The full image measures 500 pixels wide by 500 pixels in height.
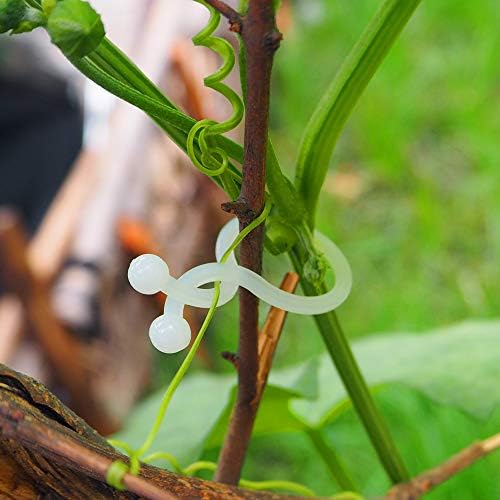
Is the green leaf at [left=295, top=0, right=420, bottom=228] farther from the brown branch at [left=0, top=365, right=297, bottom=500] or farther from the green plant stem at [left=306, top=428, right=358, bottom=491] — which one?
the green plant stem at [left=306, top=428, right=358, bottom=491]

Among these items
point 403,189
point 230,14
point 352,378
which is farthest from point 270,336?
point 403,189

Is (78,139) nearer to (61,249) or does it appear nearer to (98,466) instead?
(61,249)

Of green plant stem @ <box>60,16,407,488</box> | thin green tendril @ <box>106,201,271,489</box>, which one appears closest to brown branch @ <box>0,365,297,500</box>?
thin green tendril @ <box>106,201,271,489</box>

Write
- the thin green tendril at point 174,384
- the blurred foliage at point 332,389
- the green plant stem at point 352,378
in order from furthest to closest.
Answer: the blurred foliage at point 332,389 → the green plant stem at point 352,378 → the thin green tendril at point 174,384

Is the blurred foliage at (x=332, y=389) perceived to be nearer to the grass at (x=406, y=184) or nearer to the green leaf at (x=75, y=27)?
the green leaf at (x=75, y=27)

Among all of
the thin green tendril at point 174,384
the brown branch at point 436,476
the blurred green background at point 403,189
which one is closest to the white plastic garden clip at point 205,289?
the thin green tendril at point 174,384

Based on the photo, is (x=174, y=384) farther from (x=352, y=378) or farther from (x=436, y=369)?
(x=436, y=369)
